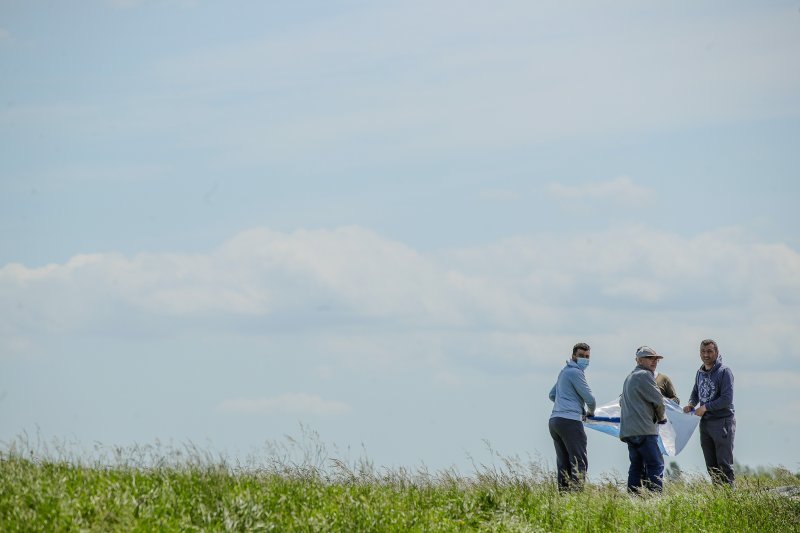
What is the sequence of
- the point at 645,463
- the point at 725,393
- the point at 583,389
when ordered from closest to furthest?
the point at 583,389 → the point at 645,463 → the point at 725,393

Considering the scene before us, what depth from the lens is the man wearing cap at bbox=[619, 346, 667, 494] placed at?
15.9 meters

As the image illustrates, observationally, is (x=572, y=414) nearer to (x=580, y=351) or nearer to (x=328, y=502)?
(x=580, y=351)

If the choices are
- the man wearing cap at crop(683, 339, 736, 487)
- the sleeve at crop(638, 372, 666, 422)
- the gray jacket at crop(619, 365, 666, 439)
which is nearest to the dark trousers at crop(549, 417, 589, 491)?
the gray jacket at crop(619, 365, 666, 439)

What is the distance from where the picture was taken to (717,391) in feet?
55.9

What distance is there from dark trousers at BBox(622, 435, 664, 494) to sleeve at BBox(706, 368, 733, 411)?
1.44m

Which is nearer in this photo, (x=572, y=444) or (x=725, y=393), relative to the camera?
(x=572, y=444)

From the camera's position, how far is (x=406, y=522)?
1205 centimetres

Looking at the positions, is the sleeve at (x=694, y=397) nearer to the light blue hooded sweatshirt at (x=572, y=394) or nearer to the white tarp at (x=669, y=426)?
the white tarp at (x=669, y=426)

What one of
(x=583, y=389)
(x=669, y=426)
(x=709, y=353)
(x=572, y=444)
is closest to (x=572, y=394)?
(x=583, y=389)

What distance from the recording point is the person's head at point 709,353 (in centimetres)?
1714

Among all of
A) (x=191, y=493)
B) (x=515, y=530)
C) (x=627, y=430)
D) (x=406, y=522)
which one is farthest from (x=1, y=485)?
(x=627, y=430)

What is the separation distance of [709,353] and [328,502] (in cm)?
739

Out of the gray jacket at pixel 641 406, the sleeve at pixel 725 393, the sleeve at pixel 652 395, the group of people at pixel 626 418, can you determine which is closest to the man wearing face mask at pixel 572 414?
the group of people at pixel 626 418

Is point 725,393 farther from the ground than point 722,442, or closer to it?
farther from the ground
